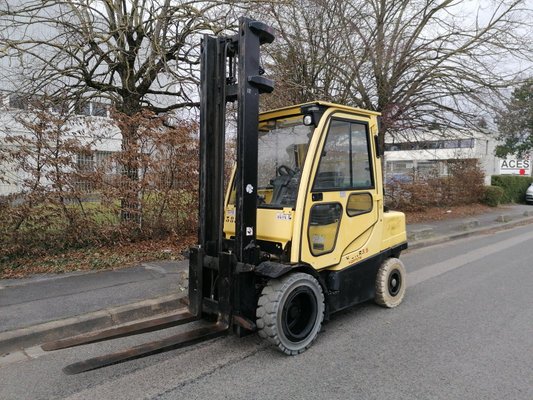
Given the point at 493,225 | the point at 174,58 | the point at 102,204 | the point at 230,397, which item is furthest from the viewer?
the point at 493,225

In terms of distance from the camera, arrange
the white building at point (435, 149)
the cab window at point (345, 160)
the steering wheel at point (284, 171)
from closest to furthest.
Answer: the cab window at point (345, 160)
the steering wheel at point (284, 171)
the white building at point (435, 149)

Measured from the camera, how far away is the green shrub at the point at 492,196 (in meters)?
20.2

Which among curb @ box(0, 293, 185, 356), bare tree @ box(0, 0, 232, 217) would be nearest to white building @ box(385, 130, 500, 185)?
bare tree @ box(0, 0, 232, 217)

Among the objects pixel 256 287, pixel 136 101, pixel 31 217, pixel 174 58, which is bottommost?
pixel 256 287

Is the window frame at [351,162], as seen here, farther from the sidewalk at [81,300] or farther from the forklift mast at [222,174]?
the sidewalk at [81,300]

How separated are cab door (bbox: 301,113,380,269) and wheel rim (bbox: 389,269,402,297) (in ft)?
2.42

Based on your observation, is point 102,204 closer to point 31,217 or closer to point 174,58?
point 31,217

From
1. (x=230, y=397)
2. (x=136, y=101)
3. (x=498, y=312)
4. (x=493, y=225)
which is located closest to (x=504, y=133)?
(x=493, y=225)

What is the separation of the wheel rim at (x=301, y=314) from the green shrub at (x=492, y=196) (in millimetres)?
19535

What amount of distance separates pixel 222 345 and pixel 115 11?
6.97 m

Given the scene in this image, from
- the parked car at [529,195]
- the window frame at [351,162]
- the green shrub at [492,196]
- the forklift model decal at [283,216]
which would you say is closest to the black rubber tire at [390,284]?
the window frame at [351,162]

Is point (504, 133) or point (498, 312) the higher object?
point (504, 133)

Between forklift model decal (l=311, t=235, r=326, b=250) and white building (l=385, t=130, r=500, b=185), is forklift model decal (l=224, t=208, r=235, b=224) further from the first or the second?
white building (l=385, t=130, r=500, b=185)

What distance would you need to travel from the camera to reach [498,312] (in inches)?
199
